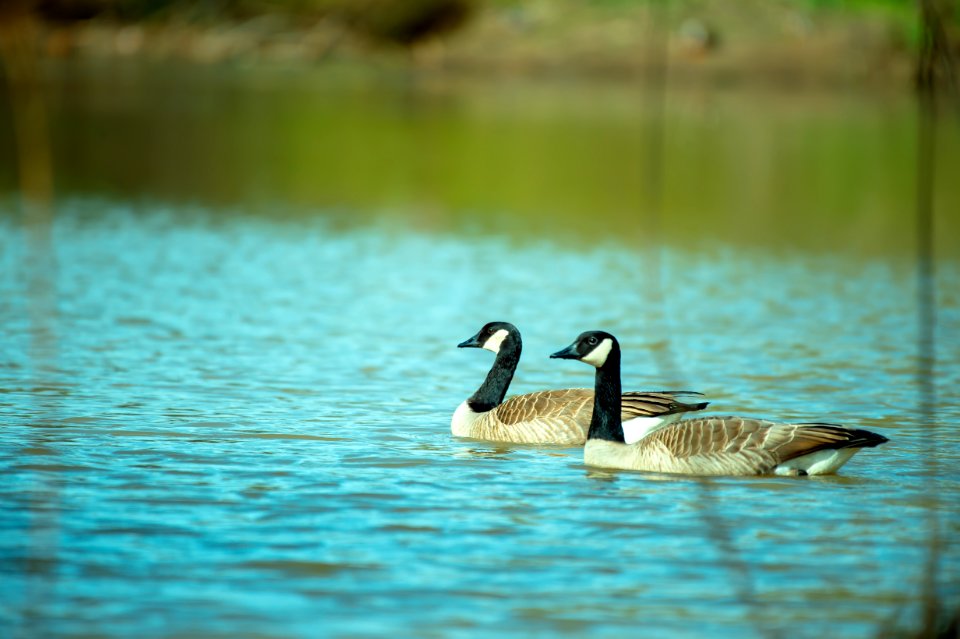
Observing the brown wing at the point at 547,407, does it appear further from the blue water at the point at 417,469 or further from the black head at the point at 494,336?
the black head at the point at 494,336

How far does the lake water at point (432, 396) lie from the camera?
23.6 ft

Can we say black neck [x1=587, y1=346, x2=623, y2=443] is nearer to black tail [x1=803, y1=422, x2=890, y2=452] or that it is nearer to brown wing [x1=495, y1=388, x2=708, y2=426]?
brown wing [x1=495, y1=388, x2=708, y2=426]

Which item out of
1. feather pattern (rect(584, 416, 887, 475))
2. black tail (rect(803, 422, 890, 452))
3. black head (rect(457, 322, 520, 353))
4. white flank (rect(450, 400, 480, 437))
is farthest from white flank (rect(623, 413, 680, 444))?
black tail (rect(803, 422, 890, 452))

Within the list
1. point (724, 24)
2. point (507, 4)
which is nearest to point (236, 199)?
point (724, 24)

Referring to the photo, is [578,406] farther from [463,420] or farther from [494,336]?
[494,336]

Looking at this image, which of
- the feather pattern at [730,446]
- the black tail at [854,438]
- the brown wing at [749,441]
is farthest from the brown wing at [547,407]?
the black tail at [854,438]

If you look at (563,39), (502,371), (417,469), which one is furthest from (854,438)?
(563,39)

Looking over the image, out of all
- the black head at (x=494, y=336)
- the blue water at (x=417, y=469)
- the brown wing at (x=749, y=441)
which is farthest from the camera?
the black head at (x=494, y=336)

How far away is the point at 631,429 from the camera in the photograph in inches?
421

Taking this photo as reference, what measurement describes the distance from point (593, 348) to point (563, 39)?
5402 centimetres

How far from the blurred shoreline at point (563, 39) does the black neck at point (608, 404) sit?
1770 inches

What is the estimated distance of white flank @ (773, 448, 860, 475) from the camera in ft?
31.3

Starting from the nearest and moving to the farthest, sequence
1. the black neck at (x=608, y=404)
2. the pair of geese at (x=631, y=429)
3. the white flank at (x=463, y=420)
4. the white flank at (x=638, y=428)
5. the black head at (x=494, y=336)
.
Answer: the pair of geese at (x=631, y=429) → the black neck at (x=608, y=404) → the white flank at (x=638, y=428) → the white flank at (x=463, y=420) → the black head at (x=494, y=336)

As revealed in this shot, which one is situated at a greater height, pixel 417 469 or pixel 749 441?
pixel 749 441
